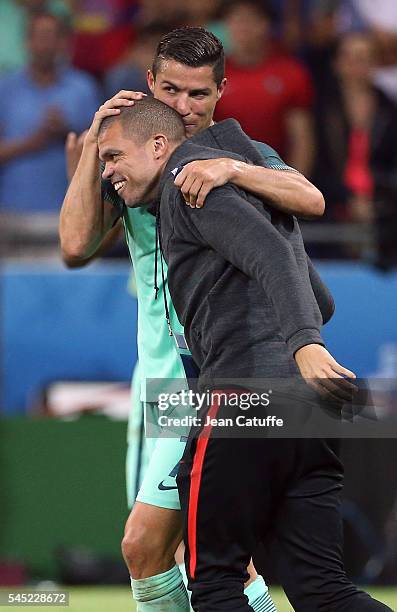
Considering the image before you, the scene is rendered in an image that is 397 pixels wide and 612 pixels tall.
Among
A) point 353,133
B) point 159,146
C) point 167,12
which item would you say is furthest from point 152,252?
point 167,12

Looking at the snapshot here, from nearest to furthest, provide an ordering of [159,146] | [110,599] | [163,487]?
[159,146] → [163,487] → [110,599]

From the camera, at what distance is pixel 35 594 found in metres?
5.38

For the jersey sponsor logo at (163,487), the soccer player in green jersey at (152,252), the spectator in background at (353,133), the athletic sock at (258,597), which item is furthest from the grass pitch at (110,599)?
the spectator in background at (353,133)

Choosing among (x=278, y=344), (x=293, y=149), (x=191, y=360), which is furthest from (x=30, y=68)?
(x=278, y=344)

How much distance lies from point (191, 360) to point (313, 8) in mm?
5750

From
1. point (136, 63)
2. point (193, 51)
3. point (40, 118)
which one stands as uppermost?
point (193, 51)

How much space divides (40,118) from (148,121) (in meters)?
4.88

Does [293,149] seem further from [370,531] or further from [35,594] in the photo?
[35,594]

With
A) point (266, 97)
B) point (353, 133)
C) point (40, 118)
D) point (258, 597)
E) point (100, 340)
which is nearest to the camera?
point (258, 597)

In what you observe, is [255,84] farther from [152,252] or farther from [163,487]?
[163,487]

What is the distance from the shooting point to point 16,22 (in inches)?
348

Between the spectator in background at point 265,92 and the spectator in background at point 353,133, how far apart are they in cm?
16

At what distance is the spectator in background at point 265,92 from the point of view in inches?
327

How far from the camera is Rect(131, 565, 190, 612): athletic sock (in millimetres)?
3951
